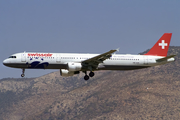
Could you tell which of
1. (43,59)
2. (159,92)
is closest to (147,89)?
(159,92)

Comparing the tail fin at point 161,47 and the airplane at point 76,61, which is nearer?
the airplane at point 76,61

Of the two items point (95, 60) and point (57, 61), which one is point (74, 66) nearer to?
point (57, 61)

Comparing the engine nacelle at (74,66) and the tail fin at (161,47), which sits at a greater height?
the tail fin at (161,47)

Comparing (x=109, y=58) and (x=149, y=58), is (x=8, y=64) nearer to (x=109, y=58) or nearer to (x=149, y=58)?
(x=109, y=58)

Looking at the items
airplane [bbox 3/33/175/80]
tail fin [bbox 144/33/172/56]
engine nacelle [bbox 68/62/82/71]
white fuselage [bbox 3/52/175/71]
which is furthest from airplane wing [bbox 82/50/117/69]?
tail fin [bbox 144/33/172/56]

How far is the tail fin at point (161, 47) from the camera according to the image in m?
79.4

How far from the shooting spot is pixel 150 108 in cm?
17738

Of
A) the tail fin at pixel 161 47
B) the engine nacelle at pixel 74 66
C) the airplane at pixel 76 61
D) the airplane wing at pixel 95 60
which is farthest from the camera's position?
the tail fin at pixel 161 47

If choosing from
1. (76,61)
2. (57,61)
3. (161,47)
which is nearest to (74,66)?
(76,61)

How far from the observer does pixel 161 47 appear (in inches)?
3162

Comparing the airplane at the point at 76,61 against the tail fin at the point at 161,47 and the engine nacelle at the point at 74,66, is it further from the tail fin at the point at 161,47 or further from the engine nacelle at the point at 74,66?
the tail fin at the point at 161,47

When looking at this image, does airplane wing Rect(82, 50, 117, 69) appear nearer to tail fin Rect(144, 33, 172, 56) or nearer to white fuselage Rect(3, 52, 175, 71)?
white fuselage Rect(3, 52, 175, 71)

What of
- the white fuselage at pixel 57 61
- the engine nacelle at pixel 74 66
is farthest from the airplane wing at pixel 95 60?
the engine nacelle at pixel 74 66

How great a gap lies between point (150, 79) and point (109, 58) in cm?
13122
